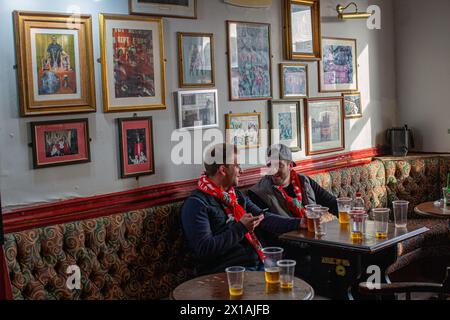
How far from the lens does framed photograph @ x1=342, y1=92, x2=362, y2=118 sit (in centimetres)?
630

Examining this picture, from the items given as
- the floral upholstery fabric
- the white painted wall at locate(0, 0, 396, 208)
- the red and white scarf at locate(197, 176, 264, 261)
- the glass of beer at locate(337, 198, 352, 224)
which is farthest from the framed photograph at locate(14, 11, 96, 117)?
the glass of beer at locate(337, 198, 352, 224)

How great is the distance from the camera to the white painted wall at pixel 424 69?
261 inches

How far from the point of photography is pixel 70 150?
3.89 metres

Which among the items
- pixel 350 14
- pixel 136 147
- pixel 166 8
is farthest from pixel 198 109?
pixel 350 14

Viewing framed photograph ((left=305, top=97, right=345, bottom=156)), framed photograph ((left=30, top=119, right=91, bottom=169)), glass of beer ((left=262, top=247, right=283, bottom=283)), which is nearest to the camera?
glass of beer ((left=262, top=247, right=283, bottom=283))

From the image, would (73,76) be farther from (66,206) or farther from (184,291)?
(184,291)

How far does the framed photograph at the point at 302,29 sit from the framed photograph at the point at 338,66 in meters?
0.19

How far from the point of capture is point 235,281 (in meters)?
2.82

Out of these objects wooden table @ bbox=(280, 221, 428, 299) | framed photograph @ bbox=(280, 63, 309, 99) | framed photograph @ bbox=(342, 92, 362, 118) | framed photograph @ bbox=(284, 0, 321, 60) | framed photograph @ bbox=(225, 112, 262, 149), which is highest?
framed photograph @ bbox=(284, 0, 321, 60)

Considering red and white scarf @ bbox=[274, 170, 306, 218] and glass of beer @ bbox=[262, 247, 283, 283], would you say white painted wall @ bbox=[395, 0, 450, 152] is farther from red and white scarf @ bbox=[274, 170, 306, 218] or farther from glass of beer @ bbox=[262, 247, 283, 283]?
glass of beer @ bbox=[262, 247, 283, 283]

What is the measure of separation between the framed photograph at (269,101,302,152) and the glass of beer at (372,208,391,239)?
1.59 metres

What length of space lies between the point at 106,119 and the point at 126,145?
9.2 inches

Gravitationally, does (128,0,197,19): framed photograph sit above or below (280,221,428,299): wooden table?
above
